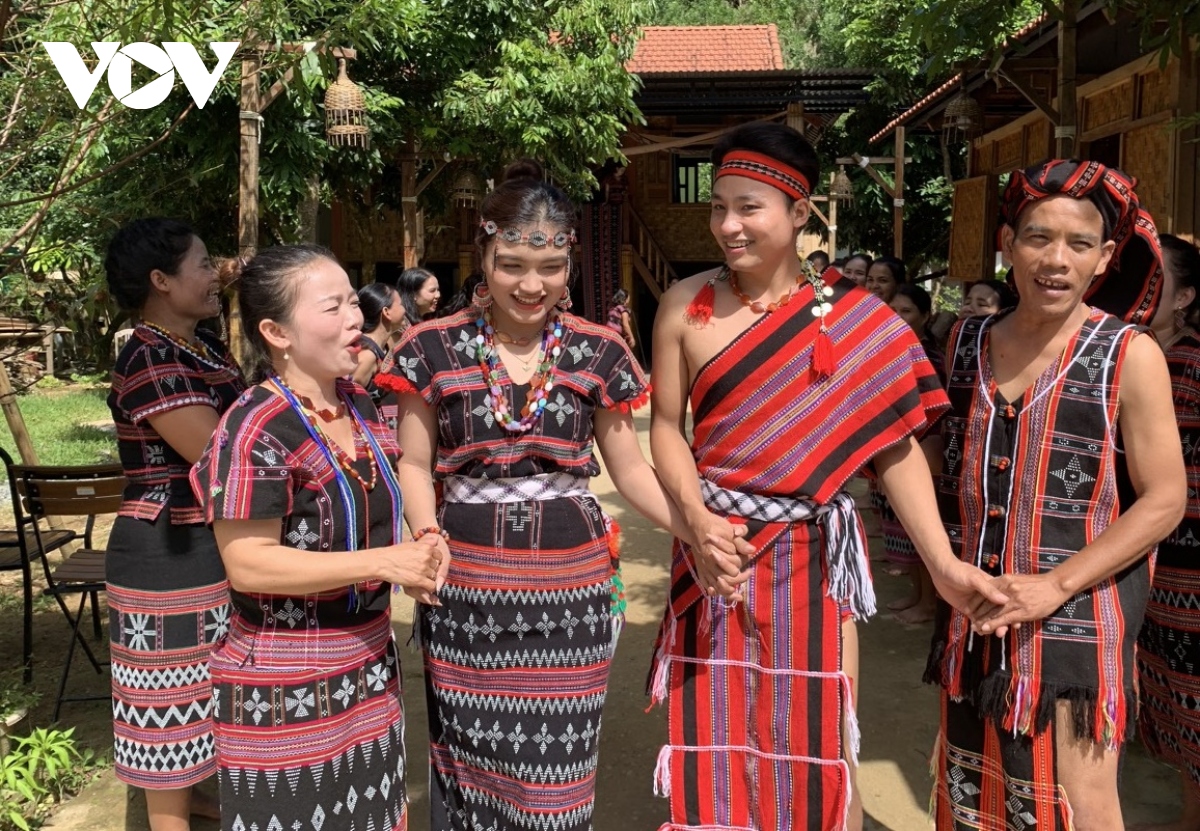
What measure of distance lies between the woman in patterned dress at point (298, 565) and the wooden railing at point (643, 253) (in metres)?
15.3

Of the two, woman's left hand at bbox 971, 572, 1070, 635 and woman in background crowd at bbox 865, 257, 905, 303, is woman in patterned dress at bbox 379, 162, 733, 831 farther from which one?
woman in background crowd at bbox 865, 257, 905, 303

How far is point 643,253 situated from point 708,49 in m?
4.69

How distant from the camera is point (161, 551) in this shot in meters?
2.82

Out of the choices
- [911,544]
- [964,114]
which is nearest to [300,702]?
[911,544]

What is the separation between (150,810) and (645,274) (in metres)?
15.1

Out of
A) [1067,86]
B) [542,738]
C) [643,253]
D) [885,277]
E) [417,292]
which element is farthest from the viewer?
[643,253]

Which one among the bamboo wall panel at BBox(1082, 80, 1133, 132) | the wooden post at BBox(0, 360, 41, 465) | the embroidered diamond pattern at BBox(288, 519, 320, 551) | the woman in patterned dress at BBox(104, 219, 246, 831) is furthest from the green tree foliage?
the bamboo wall panel at BBox(1082, 80, 1133, 132)

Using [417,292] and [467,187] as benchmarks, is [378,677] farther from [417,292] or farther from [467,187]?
[467,187]

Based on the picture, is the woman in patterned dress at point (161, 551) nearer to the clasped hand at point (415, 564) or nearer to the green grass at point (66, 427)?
the clasped hand at point (415, 564)

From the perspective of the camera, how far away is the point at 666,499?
248cm

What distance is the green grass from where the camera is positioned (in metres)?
9.31

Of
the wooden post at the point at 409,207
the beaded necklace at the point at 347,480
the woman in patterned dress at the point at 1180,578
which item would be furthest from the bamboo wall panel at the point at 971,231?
the beaded necklace at the point at 347,480

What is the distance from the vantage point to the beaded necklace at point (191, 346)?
2791 millimetres

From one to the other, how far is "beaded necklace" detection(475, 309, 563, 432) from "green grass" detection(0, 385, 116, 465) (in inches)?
245
